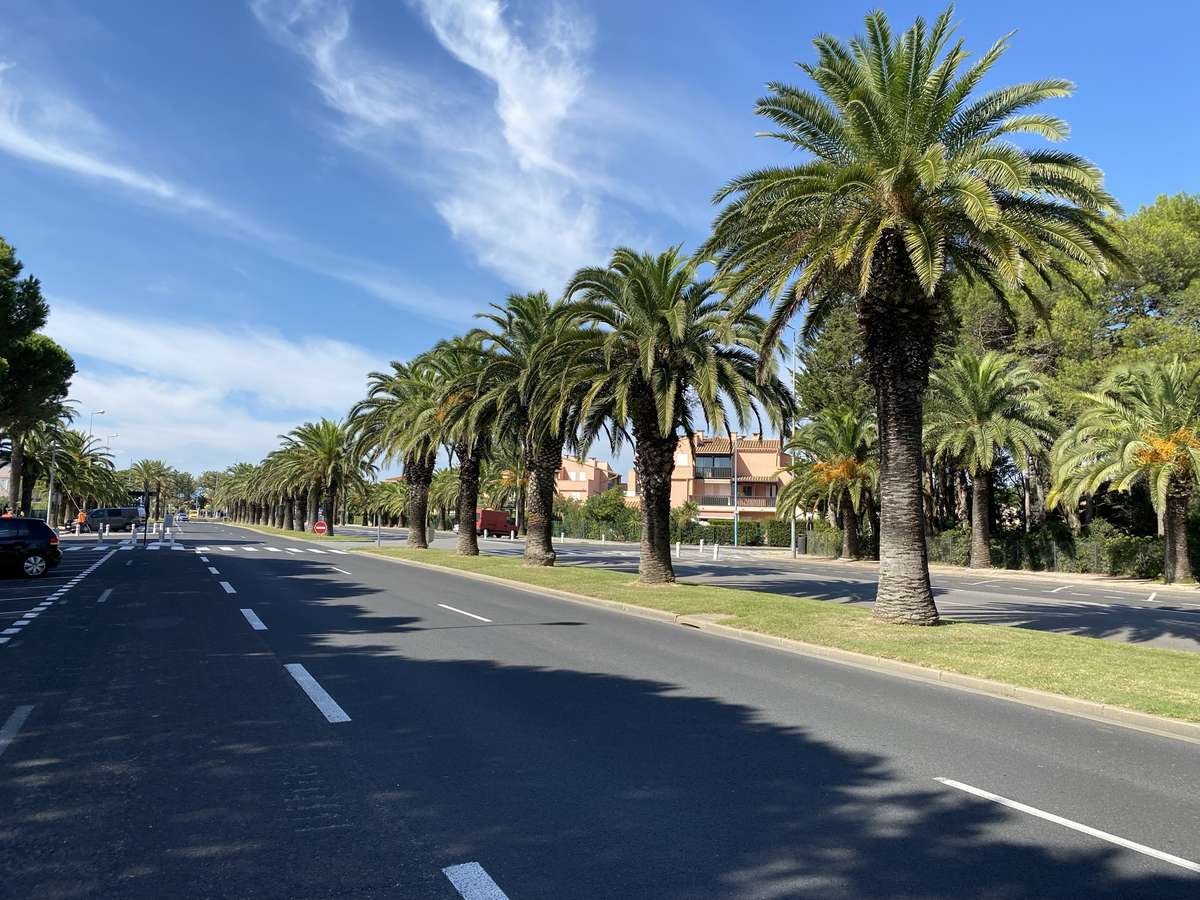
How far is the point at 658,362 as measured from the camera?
2088 cm

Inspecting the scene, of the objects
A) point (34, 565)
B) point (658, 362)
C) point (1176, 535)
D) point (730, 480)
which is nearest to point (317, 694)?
point (658, 362)

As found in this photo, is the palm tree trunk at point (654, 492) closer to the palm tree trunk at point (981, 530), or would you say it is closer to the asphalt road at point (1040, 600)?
the asphalt road at point (1040, 600)

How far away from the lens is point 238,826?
464 centimetres

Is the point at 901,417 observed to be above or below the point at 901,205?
below

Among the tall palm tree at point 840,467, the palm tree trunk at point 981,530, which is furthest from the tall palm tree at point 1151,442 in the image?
the tall palm tree at point 840,467

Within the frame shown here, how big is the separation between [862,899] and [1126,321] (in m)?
41.2

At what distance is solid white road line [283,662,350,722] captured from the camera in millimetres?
7133

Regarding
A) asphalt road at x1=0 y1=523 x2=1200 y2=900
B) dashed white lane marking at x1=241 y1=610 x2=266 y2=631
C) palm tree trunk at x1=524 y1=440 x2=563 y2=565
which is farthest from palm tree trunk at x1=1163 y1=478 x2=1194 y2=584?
dashed white lane marking at x1=241 y1=610 x2=266 y2=631

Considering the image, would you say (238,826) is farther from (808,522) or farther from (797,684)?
(808,522)

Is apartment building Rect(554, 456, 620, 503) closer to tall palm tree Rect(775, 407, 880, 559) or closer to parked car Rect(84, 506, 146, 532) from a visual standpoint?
parked car Rect(84, 506, 146, 532)

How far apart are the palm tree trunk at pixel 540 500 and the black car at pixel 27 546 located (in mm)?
13740

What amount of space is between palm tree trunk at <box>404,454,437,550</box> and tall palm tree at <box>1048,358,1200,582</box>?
2777 cm

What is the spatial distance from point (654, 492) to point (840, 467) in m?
25.1

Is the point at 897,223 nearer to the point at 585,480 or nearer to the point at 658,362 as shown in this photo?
the point at 658,362
